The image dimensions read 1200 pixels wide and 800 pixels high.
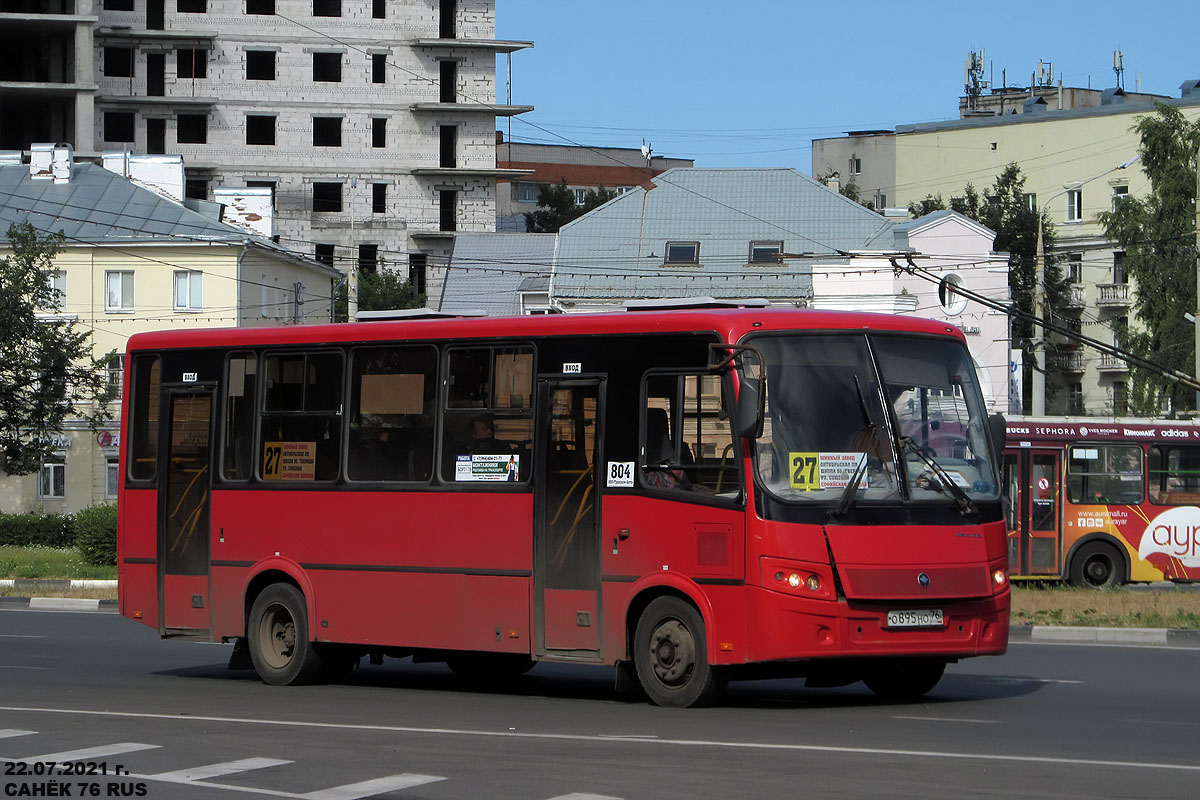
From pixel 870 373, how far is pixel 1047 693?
325 cm

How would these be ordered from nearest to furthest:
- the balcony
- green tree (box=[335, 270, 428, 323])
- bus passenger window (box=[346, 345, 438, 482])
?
bus passenger window (box=[346, 345, 438, 482]) → the balcony → green tree (box=[335, 270, 428, 323])

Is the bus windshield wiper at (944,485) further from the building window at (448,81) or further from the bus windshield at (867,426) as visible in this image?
the building window at (448,81)

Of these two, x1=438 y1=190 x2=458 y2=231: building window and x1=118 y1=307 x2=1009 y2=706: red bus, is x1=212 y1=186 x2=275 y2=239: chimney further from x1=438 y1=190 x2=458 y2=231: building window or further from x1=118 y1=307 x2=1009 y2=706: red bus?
x1=118 y1=307 x2=1009 y2=706: red bus

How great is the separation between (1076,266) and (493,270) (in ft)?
112

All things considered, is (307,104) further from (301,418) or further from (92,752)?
(92,752)

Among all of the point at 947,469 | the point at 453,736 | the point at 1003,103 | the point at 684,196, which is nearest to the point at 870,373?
the point at 947,469

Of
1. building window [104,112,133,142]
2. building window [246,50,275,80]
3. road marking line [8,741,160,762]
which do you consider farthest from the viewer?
building window [246,50,275,80]

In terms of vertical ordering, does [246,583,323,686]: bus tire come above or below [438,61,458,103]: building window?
below

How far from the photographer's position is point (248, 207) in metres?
74.2

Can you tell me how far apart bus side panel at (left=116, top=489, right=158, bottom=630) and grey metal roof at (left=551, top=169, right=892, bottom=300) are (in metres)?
40.0

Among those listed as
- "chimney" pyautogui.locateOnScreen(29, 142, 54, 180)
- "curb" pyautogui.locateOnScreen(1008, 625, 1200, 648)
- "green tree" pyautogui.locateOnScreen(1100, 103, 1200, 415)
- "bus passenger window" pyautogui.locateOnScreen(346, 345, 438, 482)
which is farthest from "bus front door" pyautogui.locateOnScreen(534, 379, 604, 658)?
"chimney" pyautogui.locateOnScreen(29, 142, 54, 180)

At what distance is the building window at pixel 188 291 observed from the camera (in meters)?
64.8

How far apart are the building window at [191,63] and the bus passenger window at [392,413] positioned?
8374cm

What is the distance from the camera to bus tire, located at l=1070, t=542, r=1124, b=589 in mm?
30625
